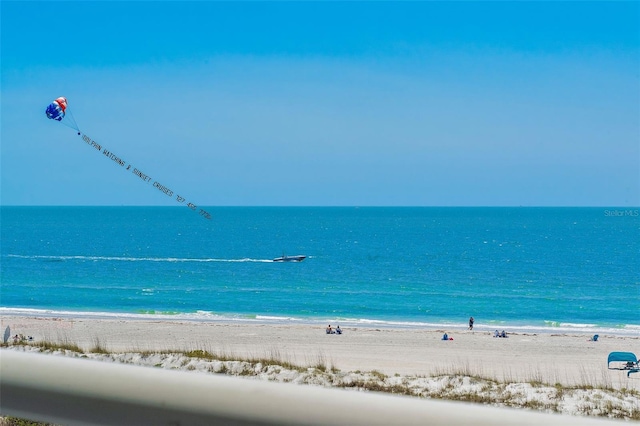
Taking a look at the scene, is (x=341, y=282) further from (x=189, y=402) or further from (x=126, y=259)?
(x=189, y=402)

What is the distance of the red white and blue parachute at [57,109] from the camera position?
18547 millimetres

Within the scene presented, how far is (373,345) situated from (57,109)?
733 inches

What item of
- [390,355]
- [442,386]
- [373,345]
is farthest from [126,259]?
[442,386]

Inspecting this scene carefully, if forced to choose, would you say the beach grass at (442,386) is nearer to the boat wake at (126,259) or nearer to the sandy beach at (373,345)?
the sandy beach at (373,345)

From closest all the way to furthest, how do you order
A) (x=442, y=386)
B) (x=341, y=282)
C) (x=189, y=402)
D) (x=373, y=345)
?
1. (x=189, y=402)
2. (x=442, y=386)
3. (x=373, y=345)
4. (x=341, y=282)

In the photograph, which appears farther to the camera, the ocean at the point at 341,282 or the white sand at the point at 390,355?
the ocean at the point at 341,282

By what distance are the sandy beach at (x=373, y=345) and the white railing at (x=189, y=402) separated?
901 inches

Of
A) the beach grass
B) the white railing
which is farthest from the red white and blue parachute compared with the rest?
the white railing

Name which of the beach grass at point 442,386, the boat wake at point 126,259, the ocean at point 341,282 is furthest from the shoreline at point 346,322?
the boat wake at point 126,259

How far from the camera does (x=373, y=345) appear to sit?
32.6 m

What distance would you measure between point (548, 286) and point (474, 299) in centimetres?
1275

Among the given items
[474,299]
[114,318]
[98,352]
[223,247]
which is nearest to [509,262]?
[474,299]

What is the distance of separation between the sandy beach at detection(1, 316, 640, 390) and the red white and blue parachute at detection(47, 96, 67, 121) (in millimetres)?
8464

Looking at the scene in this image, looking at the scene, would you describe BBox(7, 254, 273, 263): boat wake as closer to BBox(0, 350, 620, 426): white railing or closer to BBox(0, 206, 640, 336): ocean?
BBox(0, 206, 640, 336): ocean
